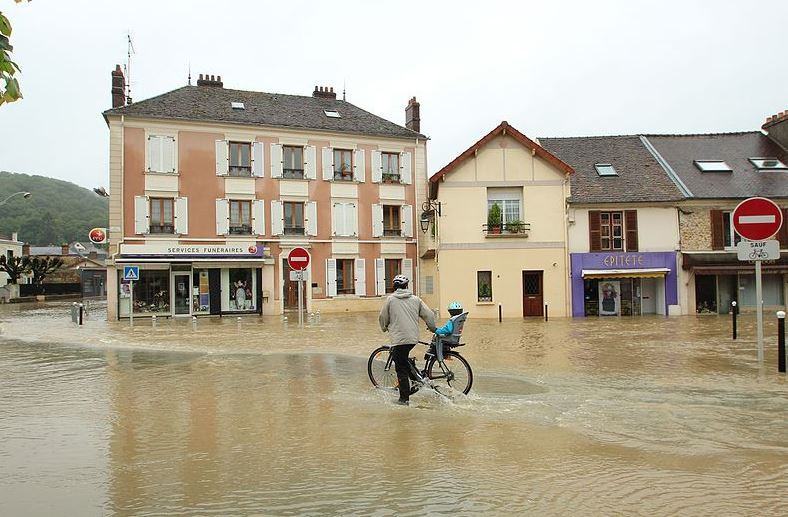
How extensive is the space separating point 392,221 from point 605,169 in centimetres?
1097

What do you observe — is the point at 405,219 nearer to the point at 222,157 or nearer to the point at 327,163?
the point at 327,163

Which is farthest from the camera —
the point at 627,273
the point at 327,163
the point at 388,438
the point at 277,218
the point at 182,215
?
the point at 327,163

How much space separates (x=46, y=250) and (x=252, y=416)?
75.0m

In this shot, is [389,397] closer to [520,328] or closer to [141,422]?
[141,422]

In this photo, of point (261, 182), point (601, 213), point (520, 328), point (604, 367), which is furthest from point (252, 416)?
point (261, 182)

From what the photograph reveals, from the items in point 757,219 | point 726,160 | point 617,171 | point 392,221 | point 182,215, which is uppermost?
point 726,160

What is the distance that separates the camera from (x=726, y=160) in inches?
1139

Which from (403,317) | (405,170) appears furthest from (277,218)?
(403,317)

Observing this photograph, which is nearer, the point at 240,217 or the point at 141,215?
the point at 141,215

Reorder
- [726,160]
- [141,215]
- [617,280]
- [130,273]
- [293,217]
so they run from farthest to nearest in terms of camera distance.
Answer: [293,217] → [726,160] → [141,215] → [617,280] → [130,273]

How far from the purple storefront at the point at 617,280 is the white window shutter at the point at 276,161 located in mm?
14440

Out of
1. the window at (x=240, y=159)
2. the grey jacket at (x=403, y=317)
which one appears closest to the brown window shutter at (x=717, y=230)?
the window at (x=240, y=159)

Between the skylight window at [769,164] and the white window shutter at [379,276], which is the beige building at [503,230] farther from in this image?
the skylight window at [769,164]

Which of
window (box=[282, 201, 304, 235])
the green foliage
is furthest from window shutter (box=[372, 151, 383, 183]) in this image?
the green foliage
